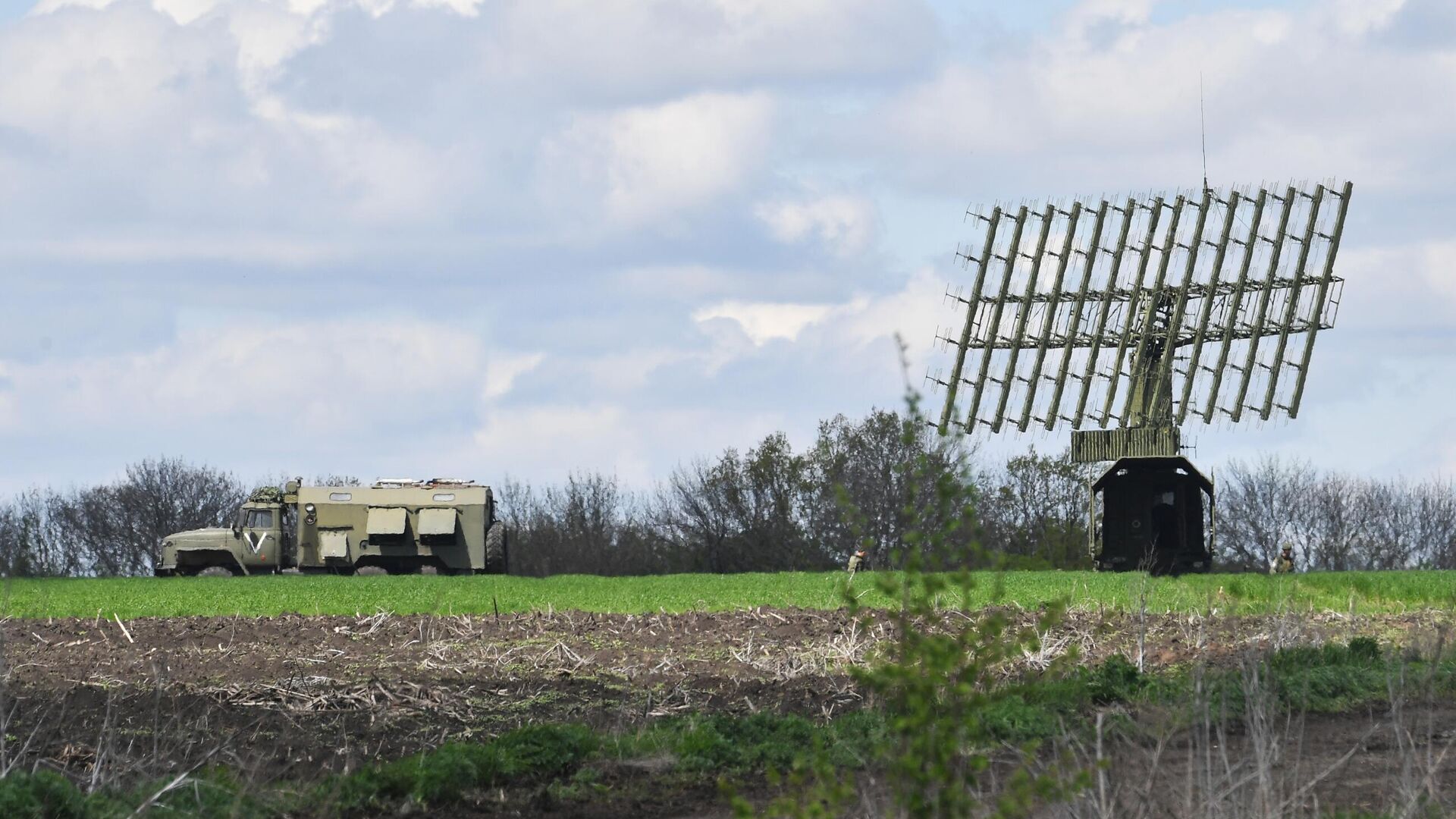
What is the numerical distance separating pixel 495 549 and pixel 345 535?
12.7 feet

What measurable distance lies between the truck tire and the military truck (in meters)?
0.17

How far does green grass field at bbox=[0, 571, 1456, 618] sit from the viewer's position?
24.1 metres

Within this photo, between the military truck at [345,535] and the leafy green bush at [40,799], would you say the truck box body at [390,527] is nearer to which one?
the military truck at [345,535]

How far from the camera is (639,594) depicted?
3016 cm

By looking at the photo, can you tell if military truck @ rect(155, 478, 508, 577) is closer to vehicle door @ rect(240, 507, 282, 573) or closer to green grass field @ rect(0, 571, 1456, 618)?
vehicle door @ rect(240, 507, 282, 573)

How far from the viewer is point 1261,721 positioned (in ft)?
26.1

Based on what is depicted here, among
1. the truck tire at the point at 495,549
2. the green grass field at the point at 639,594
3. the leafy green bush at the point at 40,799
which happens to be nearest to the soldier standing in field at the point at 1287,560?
the green grass field at the point at 639,594

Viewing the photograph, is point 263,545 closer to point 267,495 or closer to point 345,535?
point 267,495

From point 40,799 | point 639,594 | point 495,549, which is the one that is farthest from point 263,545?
point 40,799

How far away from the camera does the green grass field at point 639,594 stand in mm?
24109

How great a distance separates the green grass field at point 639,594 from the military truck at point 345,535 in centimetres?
556

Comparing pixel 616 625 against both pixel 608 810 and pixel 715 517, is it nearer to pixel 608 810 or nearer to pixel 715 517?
pixel 608 810

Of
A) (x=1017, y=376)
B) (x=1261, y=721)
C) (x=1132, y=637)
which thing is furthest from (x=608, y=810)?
(x=1017, y=376)

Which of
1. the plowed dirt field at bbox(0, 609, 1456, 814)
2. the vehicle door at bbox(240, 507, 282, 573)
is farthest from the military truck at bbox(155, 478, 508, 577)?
the plowed dirt field at bbox(0, 609, 1456, 814)
